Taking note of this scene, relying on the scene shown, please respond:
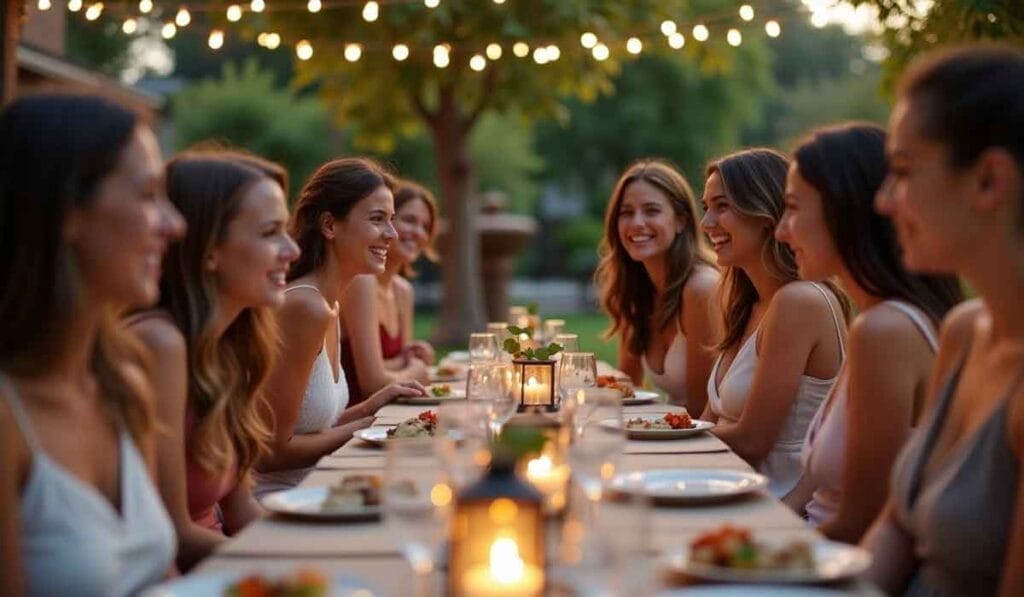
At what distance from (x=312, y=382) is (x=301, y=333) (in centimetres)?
28

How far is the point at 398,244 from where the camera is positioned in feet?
25.5

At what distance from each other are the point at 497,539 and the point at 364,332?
4130mm

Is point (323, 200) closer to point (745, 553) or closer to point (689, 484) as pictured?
point (689, 484)

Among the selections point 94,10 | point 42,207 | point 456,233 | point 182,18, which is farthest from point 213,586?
point 456,233

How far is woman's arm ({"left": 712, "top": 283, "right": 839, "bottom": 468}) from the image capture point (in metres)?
4.47

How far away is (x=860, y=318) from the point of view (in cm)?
330

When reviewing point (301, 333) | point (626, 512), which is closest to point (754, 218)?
point (301, 333)

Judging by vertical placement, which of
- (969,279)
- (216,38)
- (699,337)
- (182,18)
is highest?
(182,18)

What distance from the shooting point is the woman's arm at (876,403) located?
10.6ft

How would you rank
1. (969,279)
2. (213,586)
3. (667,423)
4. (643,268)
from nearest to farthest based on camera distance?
(213,586)
(969,279)
(667,423)
(643,268)

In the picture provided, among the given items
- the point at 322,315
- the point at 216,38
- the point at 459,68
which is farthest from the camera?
the point at 459,68

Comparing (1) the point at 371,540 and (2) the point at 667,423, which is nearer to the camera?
(1) the point at 371,540

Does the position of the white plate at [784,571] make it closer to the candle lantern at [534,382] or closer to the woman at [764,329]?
the woman at [764,329]

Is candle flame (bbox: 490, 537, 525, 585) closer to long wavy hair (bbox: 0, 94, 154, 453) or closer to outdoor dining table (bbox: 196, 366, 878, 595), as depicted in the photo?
outdoor dining table (bbox: 196, 366, 878, 595)
